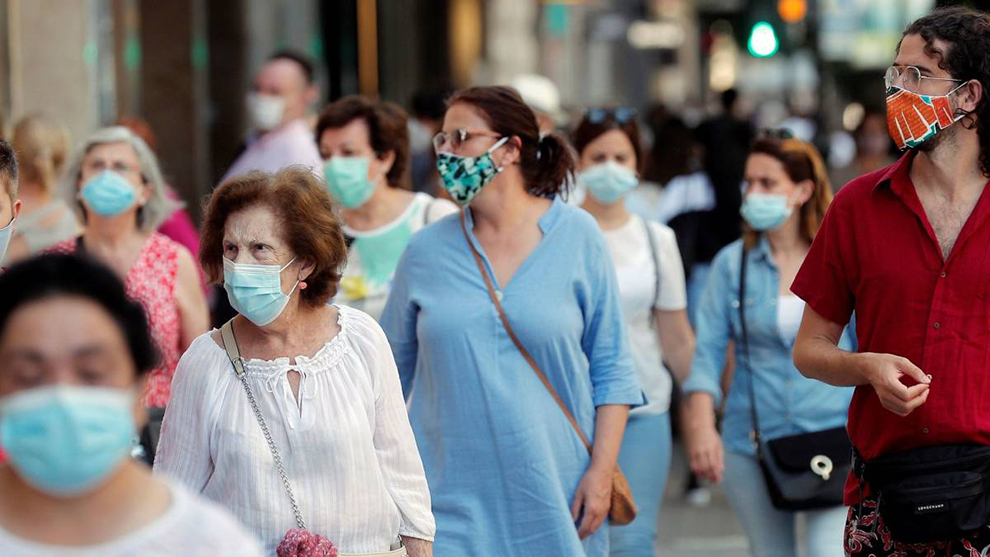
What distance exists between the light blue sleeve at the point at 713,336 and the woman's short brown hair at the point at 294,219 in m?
2.40

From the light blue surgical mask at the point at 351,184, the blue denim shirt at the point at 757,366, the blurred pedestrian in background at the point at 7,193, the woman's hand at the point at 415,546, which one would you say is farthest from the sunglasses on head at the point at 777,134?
the blurred pedestrian in background at the point at 7,193

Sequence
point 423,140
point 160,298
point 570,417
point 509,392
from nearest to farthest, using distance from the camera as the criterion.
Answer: point 509,392
point 570,417
point 160,298
point 423,140

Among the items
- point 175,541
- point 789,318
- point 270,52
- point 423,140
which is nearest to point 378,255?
→ point 789,318

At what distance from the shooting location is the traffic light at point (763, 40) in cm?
1658

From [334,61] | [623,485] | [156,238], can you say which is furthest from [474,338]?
[334,61]

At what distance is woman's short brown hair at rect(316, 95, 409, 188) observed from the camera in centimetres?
748

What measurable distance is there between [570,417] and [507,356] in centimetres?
30

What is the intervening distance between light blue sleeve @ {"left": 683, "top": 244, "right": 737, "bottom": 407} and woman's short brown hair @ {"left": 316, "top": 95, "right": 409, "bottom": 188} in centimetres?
146

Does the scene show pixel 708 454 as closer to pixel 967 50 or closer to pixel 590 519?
pixel 590 519

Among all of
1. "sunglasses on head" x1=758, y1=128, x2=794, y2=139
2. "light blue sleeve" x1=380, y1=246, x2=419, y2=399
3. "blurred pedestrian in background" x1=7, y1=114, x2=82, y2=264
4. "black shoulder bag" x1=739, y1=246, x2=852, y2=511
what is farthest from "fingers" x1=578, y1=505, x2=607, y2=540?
"blurred pedestrian in background" x1=7, y1=114, x2=82, y2=264

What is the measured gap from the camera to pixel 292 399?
439 cm

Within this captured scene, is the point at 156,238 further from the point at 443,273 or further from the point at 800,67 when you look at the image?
the point at 800,67

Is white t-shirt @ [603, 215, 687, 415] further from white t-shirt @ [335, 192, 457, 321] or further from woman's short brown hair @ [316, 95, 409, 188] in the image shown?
woman's short brown hair @ [316, 95, 409, 188]

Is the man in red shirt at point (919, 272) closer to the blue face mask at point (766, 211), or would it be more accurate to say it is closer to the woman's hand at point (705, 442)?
the woman's hand at point (705, 442)
